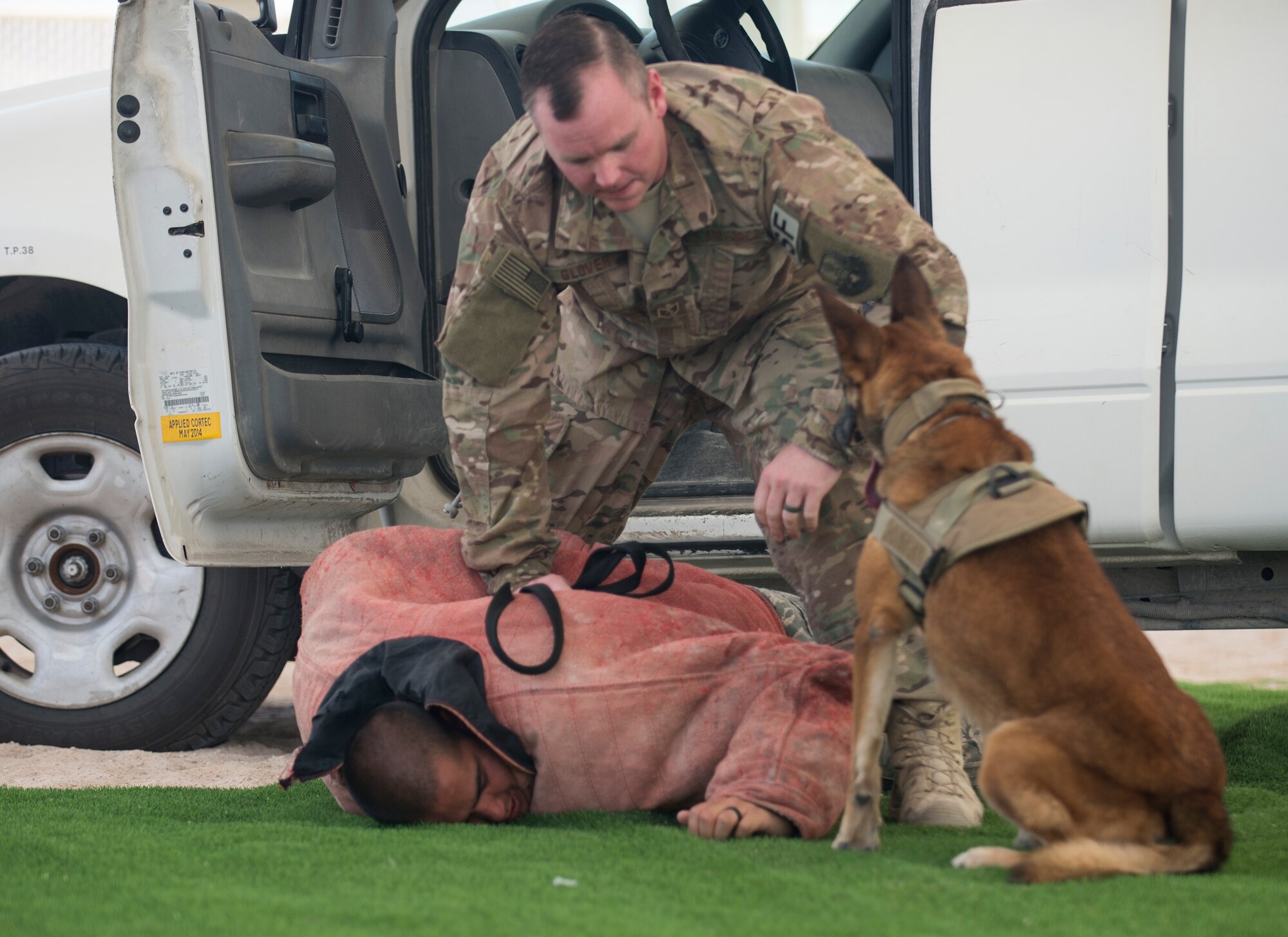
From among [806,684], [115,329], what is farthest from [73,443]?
[806,684]

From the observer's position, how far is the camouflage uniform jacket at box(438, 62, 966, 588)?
2.33 meters

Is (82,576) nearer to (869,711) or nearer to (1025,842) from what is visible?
(869,711)

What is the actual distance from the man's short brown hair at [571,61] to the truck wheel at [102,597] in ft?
5.00

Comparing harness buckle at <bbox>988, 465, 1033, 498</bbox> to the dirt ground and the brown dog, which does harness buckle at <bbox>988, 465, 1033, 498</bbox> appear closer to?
the brown dog

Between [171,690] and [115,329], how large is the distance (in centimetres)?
101

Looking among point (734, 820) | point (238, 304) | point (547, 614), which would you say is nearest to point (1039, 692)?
point (734, 820)

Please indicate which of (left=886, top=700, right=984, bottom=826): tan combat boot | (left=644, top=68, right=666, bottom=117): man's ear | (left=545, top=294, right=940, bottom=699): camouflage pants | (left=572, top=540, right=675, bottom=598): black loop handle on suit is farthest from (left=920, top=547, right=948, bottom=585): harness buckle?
(left=644, top=68, right=666, bottom=117): man's ear

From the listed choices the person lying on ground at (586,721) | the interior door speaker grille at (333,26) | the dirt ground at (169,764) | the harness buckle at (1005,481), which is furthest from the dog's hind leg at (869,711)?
the interior door speaker grille at (333,26)

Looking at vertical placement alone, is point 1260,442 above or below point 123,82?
below

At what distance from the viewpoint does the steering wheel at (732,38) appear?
351cm

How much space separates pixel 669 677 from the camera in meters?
2.07

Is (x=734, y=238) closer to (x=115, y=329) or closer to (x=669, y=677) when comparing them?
(x=669, y=677)

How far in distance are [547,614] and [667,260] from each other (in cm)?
76

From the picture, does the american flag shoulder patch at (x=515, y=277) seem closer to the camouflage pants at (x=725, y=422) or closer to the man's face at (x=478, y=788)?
the camouflage pants at (x=725, y=422)
